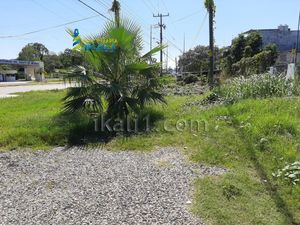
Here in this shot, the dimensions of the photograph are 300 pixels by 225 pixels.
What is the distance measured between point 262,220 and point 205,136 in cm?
332

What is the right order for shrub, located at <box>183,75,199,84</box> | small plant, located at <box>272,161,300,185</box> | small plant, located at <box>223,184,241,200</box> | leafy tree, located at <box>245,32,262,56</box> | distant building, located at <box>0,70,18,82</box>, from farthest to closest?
distant building, located at <box>0,70,18,82</box> < leafy tree, located at <box>245,32,262,56</box> < shrub, located at <box>183,75,199,84</box> < small plant, located at <box>272,161,300,185</box> < small plant, located at <box>223,184,241,200</box>

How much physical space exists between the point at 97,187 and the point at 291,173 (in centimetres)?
254

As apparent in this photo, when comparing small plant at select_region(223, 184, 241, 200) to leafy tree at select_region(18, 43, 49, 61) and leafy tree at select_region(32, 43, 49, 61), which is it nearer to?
leafy tree at select_region(18, 43, 49, 61)

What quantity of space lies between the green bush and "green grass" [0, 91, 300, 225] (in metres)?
1.30

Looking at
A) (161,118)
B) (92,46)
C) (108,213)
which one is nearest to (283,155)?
(108,213)

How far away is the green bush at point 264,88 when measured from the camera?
374 inches

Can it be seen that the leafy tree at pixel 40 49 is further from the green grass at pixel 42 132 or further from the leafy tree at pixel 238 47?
the green grass at pixel 42 132

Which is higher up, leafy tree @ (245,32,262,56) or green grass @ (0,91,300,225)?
leafy tree @ (245,32,262,56)

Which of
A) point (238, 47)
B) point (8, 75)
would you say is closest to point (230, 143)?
point (238, 47)

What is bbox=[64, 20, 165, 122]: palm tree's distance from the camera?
7527mm

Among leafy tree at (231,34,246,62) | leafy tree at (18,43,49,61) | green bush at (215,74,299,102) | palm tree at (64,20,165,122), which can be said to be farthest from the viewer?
leafy tree at (18,43,49,61)

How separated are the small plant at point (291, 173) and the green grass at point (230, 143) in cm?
10

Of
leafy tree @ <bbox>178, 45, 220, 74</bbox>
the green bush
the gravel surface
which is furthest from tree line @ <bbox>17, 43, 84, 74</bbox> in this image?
the gravel surface

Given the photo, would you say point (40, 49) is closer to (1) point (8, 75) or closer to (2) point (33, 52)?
(2) point (33, 52)
